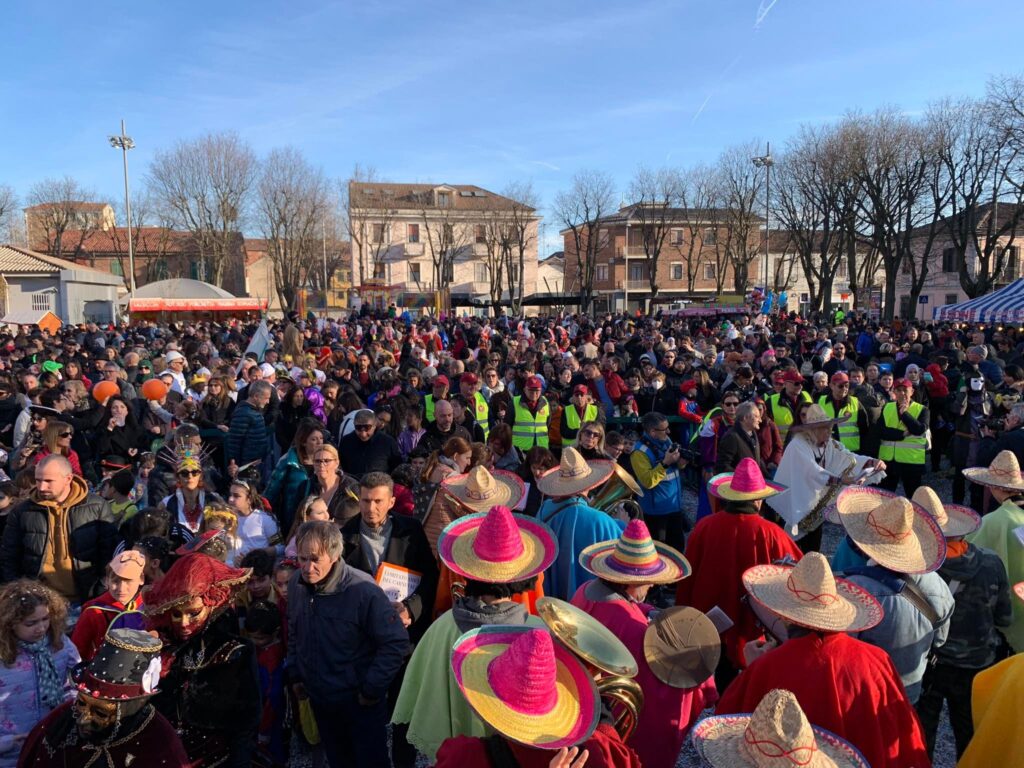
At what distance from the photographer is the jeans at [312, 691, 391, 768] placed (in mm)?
3182

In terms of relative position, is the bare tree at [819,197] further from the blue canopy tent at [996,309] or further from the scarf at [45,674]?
the scarf at [45,674]

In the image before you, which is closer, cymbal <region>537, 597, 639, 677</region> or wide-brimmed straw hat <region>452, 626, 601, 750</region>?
wide-brimmed straw hat <region>452, 626, 601, 750</region>

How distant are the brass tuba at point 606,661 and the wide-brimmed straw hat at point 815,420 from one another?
386 centimetres

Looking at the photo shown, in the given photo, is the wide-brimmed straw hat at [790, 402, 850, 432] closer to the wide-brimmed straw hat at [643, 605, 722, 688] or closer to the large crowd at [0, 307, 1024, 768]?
the large crowd at [0, 307, 1024, 768]

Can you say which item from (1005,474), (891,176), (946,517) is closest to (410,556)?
(946,517)

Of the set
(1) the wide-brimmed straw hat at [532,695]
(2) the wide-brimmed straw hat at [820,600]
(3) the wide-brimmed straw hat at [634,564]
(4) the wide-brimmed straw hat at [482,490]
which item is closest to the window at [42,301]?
(4) the wide-brimmed straw hat at [482,490]

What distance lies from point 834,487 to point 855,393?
2997 millimetres

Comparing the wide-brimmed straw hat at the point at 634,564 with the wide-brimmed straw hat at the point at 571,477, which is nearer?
the wide-brimmed straw hat at the point at 634,564

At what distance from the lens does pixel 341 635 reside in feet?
10.1

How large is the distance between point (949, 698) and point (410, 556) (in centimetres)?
299

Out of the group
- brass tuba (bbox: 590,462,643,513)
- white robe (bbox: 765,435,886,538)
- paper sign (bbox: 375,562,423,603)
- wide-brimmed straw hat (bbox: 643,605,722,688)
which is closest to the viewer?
wide-brimmed straw hat (bbox: 643,605,722,688)

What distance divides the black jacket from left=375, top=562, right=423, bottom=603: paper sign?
39mm

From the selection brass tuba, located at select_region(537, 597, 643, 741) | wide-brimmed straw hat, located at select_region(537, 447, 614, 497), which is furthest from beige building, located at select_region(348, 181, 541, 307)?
brass tuba, located at select_region(537, 597, 643, 741)

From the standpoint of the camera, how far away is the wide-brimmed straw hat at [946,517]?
11.3 feet
